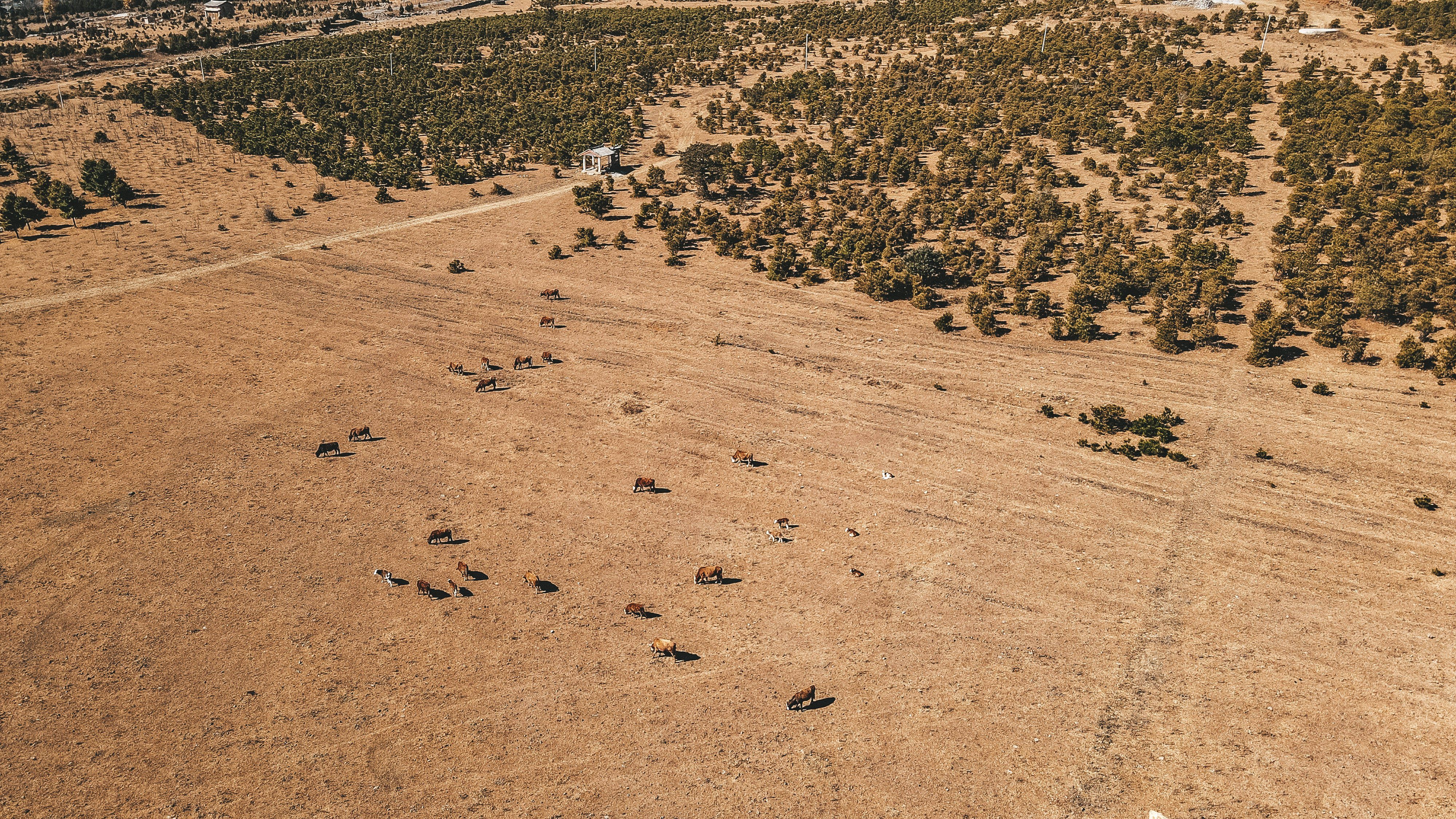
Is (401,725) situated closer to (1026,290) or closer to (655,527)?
(655,527)

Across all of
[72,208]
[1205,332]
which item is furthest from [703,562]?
[72,208]

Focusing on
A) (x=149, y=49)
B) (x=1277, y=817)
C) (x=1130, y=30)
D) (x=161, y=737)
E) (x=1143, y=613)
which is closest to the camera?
(x=1277, y=817)

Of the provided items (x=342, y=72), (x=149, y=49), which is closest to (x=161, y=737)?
(x=342, y=72)

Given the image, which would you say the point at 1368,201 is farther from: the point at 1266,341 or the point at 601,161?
the point at 601,161

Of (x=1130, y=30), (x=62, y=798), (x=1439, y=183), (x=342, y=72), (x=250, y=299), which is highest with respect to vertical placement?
(x=1130, y=30)

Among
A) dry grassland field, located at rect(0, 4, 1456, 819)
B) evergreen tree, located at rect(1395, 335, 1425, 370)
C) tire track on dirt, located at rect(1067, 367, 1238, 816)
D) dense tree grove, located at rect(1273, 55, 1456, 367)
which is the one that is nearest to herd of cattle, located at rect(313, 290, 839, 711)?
dry grassland field, located at rect(0, 4, 1456, 819)

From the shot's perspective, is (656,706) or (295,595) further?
(295,595)

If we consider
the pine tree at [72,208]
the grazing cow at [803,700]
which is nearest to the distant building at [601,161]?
the pine tree at [72,208]
